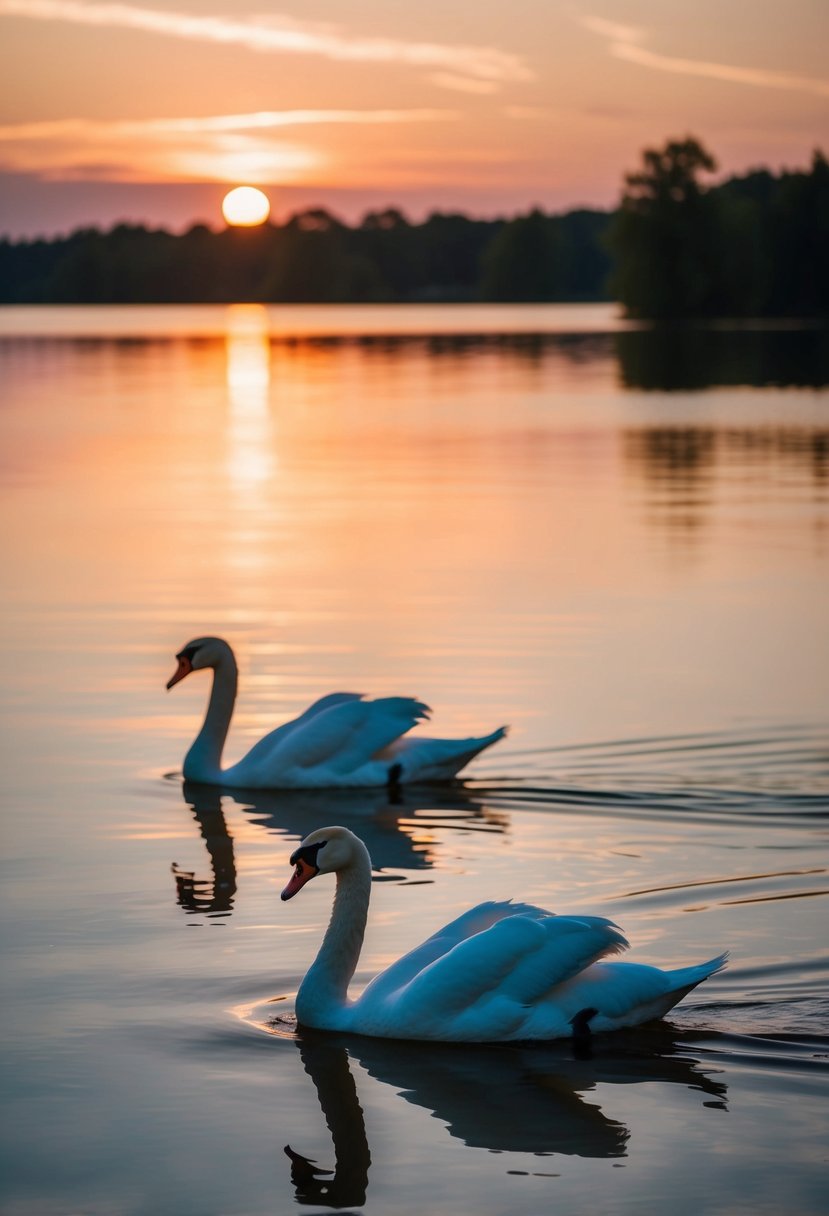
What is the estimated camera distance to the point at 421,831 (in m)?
11.1

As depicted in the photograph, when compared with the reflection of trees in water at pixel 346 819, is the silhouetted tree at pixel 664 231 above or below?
above

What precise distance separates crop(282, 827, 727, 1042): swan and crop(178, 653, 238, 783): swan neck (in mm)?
4245

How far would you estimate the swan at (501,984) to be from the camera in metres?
7.45

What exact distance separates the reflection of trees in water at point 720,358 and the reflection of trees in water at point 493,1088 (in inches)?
1750

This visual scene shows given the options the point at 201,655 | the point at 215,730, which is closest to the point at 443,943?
the point at 215,730

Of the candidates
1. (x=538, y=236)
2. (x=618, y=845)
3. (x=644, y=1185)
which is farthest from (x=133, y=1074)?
(x=538, y=236)

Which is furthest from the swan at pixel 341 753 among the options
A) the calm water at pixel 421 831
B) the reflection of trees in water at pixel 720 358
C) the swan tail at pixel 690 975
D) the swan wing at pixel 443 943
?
the reflection of trees in water at pixel 720 358

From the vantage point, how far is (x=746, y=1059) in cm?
745

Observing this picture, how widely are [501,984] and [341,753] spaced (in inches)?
181

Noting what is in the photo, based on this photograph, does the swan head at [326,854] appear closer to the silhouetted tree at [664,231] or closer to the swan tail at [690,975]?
the swan tail at [690,975]

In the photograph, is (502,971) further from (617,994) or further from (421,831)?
(421,831)

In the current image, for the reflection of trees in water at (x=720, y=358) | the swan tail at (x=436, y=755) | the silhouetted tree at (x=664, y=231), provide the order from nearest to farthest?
1. the swan tail at (x=436, y=755)
2. the reflection of trees in water at (x=720, y=358)
3. the silhouetted tree at (x=664, y=231)

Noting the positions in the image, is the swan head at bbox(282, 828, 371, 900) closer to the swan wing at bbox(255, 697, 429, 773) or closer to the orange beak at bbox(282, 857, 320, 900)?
the orange beak at bbox(282, 857, 320, 900)

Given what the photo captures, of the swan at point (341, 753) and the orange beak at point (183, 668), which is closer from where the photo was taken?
the swan at point (341, 753)
